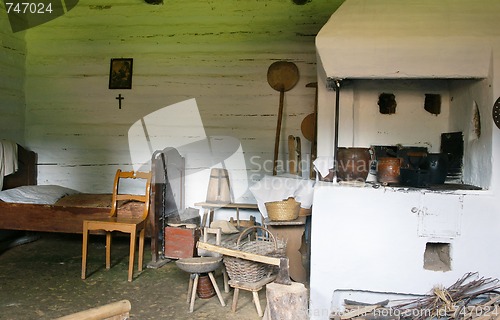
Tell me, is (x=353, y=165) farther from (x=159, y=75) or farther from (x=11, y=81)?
(x=11, y=81)

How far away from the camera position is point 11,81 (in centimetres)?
554

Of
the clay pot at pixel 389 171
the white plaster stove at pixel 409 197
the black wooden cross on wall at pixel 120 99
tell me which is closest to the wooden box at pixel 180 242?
the white plaster stove at pixel 409 197

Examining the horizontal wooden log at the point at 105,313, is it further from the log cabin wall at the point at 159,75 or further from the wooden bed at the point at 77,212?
the log cabin wall at the point at 159,75

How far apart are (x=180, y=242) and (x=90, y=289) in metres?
0.95

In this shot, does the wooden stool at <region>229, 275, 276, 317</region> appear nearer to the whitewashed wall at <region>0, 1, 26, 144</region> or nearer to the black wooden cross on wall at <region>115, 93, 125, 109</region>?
the black wooden cross on wall at <region>115, 93, 125, 109</region>

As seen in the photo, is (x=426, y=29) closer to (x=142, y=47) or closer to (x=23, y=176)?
(x=142, y=47)

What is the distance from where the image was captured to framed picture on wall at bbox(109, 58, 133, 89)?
554 centimetres

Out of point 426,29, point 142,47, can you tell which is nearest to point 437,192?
point 426,29

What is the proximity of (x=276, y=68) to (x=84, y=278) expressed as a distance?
3.16 metres

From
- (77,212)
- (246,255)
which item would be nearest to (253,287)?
(246,255)

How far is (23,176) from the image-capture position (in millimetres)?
5508

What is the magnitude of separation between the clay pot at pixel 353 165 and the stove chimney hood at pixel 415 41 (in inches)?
27.5

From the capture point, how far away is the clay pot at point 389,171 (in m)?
3.37

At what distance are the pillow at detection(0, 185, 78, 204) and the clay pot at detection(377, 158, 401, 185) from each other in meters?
3.56
